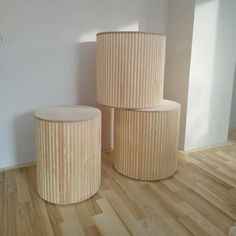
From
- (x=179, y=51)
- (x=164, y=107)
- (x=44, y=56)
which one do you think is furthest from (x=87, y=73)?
(x=179, y=51)

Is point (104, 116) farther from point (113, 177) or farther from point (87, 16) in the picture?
point (87, 16)

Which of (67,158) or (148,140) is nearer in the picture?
(67,158)

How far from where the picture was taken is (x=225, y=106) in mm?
2545

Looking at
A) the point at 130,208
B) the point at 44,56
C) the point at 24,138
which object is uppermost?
the point at 44,56

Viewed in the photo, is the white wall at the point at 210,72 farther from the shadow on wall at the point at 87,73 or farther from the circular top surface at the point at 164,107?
the shadow on wall at the point at 87,73

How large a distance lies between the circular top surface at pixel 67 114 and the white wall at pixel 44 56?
14.8 inches

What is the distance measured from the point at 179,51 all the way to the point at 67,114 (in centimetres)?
130

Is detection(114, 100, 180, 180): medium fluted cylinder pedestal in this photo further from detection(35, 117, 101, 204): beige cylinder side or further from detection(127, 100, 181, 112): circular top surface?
detection(35, 117, 101, 204): beige cylinder side

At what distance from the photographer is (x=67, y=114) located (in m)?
1.60

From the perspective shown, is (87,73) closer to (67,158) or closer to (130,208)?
(67,158)

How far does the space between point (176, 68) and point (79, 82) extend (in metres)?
0.94

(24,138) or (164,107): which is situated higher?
(164,107)

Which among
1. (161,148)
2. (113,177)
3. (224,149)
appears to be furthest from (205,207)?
(224,149)

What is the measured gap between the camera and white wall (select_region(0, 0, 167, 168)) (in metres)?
1.84
